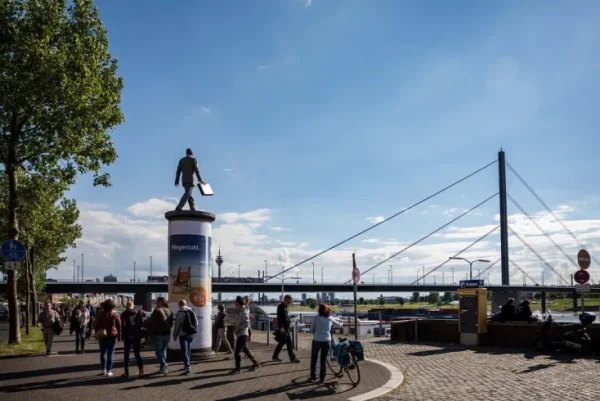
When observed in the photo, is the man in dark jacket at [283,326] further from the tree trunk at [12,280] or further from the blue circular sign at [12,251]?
the tree trunk at [12,280]

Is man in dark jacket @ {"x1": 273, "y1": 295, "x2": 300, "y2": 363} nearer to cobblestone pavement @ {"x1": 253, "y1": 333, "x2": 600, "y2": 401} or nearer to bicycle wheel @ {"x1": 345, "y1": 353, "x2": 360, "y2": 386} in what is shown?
cobblestone pavement @ {"x1": 253, "y1": 333, "x2": 600, "y2": 401}

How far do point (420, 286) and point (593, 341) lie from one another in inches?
3548

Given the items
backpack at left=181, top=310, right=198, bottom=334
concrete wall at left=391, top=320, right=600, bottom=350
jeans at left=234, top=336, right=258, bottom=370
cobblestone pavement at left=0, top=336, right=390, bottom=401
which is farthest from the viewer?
concrete wall at left=391, top=320, right=600, bottom=350

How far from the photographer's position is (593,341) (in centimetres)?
1633

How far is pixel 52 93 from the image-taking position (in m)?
19.6

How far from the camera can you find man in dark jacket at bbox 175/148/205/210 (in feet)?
55.9

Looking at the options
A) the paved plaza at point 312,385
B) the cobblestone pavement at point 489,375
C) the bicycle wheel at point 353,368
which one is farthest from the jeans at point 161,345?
the cobblestone pavement at point 489,375

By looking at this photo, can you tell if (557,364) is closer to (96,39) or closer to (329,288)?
(96,39)

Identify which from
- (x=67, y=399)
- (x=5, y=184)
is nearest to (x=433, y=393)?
(x=67, y=399)

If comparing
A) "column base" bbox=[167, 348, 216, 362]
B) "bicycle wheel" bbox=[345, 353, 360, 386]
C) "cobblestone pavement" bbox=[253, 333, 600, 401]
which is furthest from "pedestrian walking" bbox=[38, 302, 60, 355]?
"bicycle wheel" bbox=[345, 353, 360, 386]

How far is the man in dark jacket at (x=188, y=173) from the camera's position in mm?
17031

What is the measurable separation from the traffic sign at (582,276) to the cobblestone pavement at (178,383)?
623 centimetres

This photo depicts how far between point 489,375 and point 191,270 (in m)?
7.58

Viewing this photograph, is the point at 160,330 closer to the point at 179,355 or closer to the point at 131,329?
the point at 131,329
